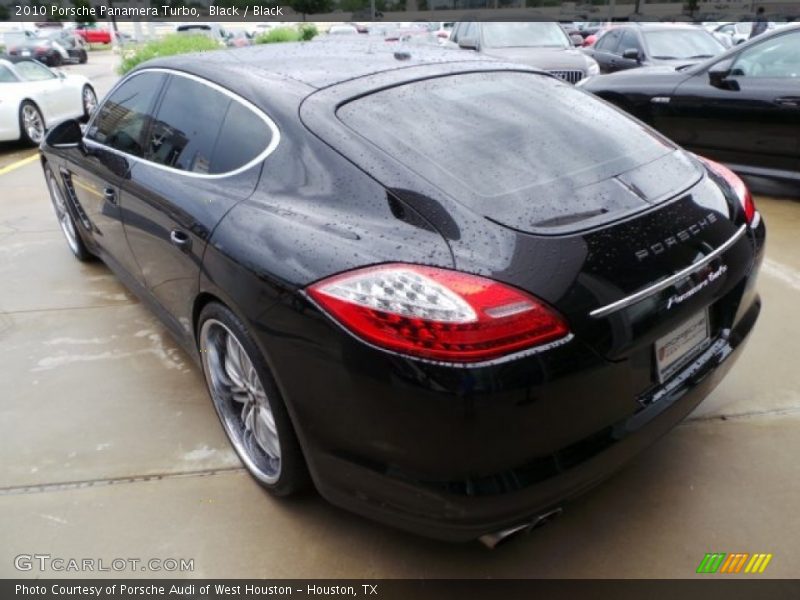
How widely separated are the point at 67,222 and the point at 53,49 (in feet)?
90.0

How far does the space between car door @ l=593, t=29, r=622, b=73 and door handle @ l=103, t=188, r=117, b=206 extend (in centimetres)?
842

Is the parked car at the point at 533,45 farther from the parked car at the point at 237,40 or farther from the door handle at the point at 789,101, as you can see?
the parked car at the point at 237,40

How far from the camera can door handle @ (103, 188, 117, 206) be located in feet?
10.7

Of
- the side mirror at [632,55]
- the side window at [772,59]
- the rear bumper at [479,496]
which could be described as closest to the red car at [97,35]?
the side mirror at [632,55]

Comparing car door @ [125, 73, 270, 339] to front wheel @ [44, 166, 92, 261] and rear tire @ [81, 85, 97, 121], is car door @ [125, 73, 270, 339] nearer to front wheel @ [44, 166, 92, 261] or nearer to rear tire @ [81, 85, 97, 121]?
front wheel @ [44, 166, 92, 261]

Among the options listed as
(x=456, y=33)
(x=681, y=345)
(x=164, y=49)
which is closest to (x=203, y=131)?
(x=681, y=345)

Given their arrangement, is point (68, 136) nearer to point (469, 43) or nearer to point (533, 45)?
point (469, 43)

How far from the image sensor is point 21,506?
8.14 ft

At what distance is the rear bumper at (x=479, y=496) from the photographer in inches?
68.7

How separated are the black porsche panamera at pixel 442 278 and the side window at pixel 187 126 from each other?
18 mm

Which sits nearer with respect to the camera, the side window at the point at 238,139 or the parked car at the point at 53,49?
the side window at the point at 238,139

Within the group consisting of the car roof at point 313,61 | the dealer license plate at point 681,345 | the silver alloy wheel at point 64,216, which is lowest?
the silver alloy wheel at point 64,216

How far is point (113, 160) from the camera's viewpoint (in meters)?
3.32

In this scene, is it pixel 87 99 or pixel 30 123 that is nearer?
pixel 30 123
